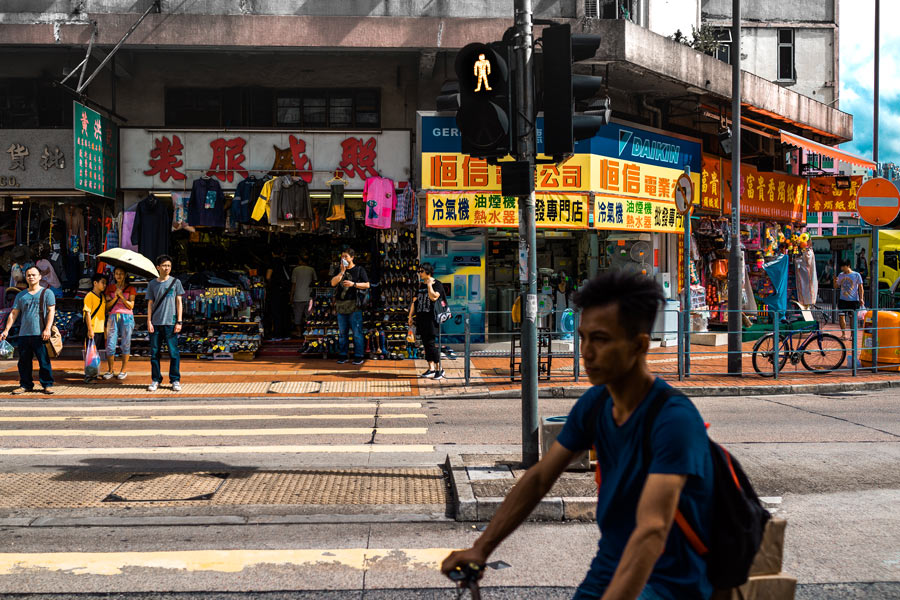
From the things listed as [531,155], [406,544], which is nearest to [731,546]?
[406,544]

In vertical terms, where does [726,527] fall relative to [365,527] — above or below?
above

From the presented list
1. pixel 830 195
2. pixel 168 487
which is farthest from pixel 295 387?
pixel 830 195

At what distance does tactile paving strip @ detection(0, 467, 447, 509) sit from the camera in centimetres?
605

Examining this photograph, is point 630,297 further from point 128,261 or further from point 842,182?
point 842,182

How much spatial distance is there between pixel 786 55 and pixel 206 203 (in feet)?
62.9

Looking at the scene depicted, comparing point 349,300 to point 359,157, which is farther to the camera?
point 359,157

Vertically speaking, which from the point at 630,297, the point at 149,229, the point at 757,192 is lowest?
the point at 630,297

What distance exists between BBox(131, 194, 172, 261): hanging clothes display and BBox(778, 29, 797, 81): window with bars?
1945 centimetres

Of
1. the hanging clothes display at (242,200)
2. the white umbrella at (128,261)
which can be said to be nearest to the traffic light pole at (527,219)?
the white umbrella at (128,261)

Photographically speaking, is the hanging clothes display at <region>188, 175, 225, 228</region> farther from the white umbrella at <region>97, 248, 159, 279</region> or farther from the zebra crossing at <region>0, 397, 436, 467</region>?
the zebra crossing at <region>0, 397, 436, 467</region>

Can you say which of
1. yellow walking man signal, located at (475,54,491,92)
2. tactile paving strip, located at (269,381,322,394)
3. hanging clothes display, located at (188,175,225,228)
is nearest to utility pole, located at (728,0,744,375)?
tactile paving strip, located at (269,381,322,394)

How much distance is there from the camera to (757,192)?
2178 cm

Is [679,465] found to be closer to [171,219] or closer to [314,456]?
[314,456]

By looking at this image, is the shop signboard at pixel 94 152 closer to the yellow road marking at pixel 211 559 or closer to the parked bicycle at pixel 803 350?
the yellow road marking at pixel 211 559
